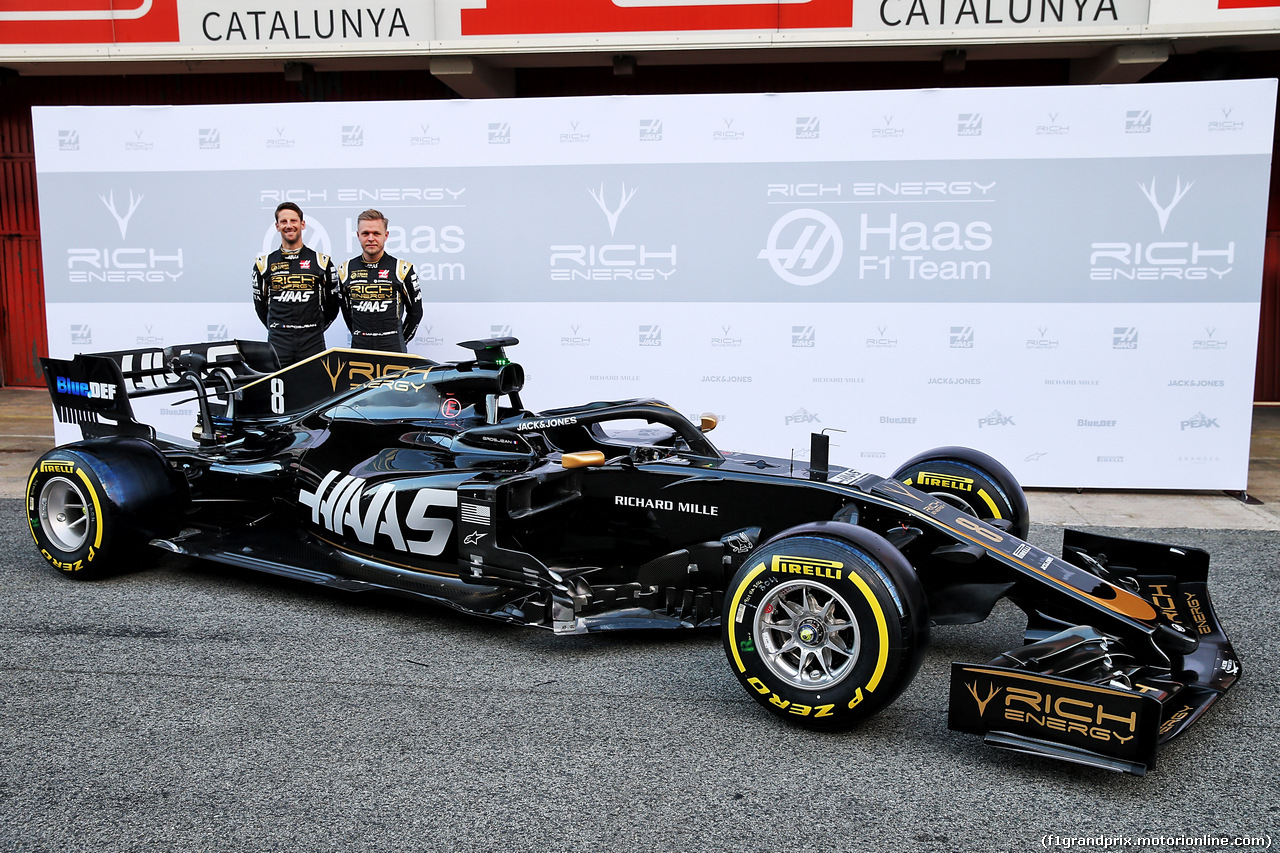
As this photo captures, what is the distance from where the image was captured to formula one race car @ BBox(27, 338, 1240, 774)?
3.33 metres

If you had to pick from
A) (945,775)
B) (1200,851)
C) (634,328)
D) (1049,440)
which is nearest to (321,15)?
(634,328)

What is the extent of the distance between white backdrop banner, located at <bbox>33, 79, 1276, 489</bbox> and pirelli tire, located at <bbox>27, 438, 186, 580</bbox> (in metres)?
2.98

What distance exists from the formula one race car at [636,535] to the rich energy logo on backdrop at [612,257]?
2.17m

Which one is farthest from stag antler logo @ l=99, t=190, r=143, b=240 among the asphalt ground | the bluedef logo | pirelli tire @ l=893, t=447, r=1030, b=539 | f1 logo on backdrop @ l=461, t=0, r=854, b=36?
pirelli tire @ l=893, t=447, r=1030, b=539

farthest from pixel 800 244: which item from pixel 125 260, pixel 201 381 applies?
pixel 125 260

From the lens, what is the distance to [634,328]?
25.5 feet

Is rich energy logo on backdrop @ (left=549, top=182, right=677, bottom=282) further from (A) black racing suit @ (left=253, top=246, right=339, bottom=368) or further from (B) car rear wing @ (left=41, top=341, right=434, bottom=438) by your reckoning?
(B) car rear wing @ (left=41, top=341, right=434, bottom=438)

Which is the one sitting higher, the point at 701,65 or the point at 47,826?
the point at 701,65

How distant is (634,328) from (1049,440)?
321 cm

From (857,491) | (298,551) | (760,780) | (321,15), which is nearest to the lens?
(760,780)

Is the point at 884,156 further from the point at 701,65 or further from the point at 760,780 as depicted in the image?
the point at 760,780

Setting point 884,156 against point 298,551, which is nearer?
point 298,551

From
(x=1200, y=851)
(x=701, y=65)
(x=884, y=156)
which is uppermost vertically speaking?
(x=701, y=65)

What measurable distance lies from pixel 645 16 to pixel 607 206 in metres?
1.99
